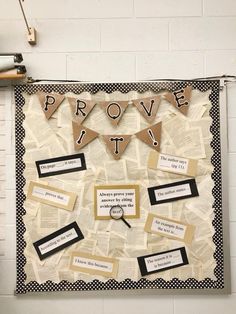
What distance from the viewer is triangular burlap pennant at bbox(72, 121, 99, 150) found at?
5.75 ft

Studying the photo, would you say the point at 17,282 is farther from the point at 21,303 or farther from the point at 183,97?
the point at 183,97

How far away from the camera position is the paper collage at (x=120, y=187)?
1.74 m

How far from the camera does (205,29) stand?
1.80 metres

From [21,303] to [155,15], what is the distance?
146 centimetres

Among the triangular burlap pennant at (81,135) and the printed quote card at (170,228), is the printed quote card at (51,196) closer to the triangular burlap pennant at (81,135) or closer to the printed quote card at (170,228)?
the triangular burlap pennant at (81,135)

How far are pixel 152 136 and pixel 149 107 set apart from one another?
0.13 m

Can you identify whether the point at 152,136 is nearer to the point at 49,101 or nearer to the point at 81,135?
the point at 81,135

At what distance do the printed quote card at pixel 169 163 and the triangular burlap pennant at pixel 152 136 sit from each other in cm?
4

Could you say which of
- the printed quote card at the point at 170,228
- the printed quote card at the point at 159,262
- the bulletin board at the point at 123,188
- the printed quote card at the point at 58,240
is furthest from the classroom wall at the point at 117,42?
the printed quote card at the point at 159,262

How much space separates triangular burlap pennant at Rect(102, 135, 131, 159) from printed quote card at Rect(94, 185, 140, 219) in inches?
6.1

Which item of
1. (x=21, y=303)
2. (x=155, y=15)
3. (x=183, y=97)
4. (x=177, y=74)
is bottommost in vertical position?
(x=21, y=303)

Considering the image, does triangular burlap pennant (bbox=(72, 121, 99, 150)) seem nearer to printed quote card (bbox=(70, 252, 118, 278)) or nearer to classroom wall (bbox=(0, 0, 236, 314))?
classroom wall (bbox=(0, 0, 236, 314))

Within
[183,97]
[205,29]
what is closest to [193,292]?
→ [183,97]

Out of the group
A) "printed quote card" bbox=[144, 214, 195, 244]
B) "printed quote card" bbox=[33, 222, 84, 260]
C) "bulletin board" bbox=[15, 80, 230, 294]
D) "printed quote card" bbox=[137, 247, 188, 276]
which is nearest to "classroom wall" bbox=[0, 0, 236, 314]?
"bulletin board" bbox=[15, 80, 230, 294]
